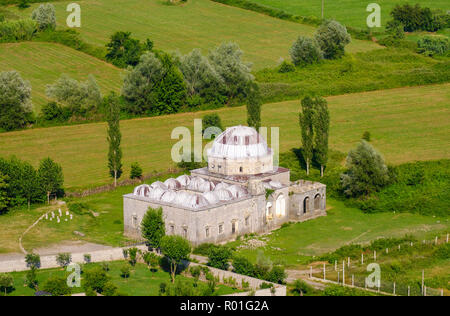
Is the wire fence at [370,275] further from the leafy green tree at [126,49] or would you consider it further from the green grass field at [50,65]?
the leafy green tree at [126,49]

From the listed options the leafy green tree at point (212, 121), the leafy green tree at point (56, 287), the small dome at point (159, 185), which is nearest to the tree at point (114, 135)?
the small dome at point (159, 185)

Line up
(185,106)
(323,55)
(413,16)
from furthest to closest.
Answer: (413,16) < (323,55) < (185,106)

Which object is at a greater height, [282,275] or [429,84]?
[429,84]

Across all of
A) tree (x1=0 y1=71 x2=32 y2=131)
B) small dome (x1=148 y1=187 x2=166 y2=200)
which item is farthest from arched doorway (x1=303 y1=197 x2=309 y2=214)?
tree (x1=0 y1=71 x2=32 y2=131)

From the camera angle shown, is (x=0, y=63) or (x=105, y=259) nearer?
(x=105, y=259)

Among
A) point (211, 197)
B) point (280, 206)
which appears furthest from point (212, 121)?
point (211, 197)

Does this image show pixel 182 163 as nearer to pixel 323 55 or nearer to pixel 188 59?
pixel 188 59

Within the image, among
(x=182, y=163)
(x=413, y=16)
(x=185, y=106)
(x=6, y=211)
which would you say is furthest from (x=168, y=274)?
(x=413, y=16)

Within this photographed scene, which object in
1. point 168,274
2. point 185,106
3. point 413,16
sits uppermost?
point 413,16
